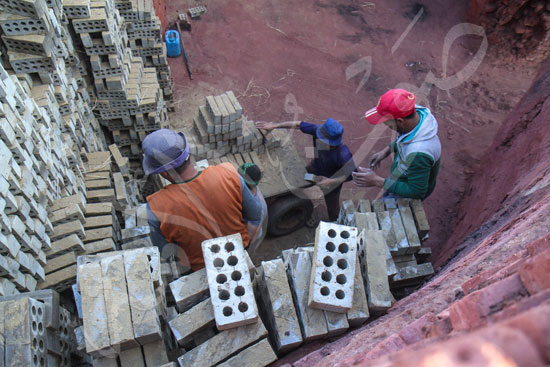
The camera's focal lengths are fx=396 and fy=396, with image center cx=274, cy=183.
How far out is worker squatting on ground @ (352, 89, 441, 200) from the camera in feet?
16.7

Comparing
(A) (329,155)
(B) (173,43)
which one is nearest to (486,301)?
(A) (329,155)

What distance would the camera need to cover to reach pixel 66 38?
5.81 m

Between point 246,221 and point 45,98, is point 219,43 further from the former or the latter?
point 246,221

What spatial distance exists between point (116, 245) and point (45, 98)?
84.6 inches

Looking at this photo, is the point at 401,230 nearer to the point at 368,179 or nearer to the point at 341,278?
the point at 368,179

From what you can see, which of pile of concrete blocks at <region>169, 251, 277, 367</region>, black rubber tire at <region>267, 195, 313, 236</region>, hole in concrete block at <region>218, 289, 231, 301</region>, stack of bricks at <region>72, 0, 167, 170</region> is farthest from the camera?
black rubber tire at <region>267, 195, 313, 236</region>

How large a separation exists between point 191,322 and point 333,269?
52.6 inches

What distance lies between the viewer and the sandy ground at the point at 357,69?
9.74m

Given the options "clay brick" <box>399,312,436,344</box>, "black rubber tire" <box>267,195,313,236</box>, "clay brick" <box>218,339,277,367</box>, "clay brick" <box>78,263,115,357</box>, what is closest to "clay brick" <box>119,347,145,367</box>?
"clay brick" <box>78,263,115,357</box>

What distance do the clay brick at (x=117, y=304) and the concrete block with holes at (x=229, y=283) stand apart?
69 cm

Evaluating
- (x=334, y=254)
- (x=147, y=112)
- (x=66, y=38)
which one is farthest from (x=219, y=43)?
(x=334, y=254)

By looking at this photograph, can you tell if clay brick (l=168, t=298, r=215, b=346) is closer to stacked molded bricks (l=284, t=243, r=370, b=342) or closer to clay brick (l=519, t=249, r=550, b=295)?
stacked molded bricks (l=284, t=243, r=370, b=342)

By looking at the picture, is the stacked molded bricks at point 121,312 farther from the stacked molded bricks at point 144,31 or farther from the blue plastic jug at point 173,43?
the blue plastic jug at point 173,43

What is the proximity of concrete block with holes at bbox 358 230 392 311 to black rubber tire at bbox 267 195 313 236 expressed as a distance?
290 centimetres
